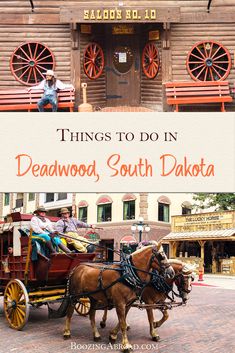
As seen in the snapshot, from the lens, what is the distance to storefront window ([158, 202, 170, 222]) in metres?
36.2

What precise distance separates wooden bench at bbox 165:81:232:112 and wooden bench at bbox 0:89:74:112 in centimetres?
377

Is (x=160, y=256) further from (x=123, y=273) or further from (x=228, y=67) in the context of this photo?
(x=228, y=67)

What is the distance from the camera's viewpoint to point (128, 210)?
1428 inches

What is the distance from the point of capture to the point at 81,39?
67.1 ft

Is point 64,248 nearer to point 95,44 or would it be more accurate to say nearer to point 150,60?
point 150,60

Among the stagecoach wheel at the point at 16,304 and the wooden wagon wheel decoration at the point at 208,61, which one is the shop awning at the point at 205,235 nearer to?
the wooden wagon wheel decoration at the point at 208,61

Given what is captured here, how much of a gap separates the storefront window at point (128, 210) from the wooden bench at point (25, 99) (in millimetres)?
17179

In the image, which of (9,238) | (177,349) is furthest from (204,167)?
(9,238)

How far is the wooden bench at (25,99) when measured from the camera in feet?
63.1

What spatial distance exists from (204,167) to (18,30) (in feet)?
44.8

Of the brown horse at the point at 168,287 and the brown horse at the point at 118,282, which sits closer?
the brown horse at the point at 118,282

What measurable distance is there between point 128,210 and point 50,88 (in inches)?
726

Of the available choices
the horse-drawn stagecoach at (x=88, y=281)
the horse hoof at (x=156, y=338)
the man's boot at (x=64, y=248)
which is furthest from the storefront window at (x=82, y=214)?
the horse hoof at (x=156, y=338)

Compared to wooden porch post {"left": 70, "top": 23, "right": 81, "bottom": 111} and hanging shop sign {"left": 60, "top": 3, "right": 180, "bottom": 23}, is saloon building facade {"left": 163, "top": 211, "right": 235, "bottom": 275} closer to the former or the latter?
wooden porch post {"left": 70, "top": 23, "right": 81, "bottom": 111}
